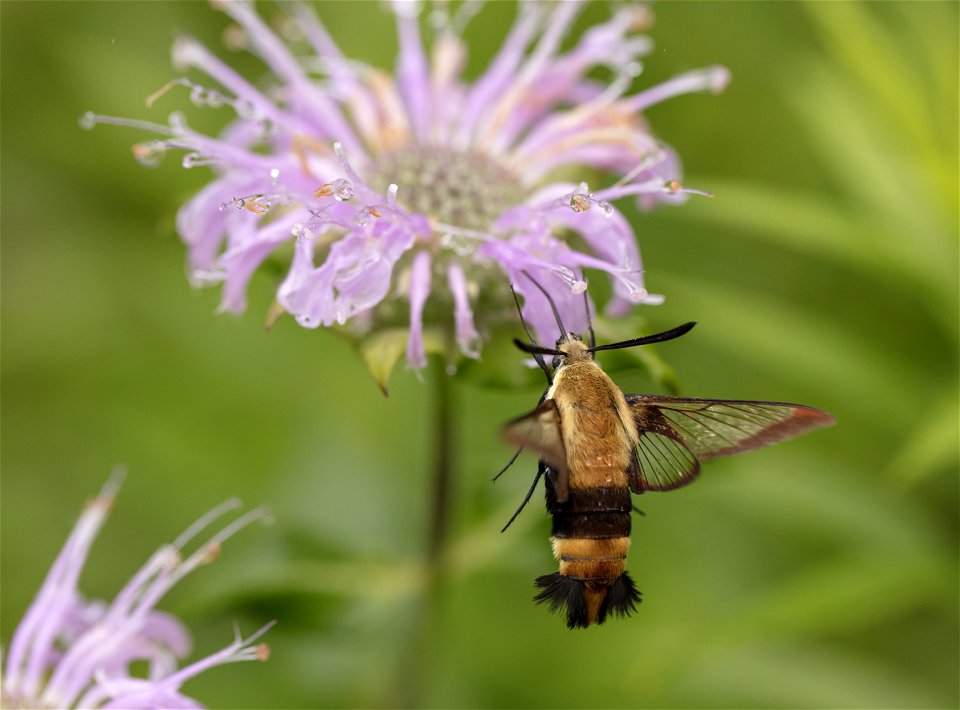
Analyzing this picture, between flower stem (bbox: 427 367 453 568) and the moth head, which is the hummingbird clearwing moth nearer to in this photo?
the moth head

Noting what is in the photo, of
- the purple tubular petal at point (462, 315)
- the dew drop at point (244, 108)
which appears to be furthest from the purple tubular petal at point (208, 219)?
the purple tubular petal at point (462, 315)

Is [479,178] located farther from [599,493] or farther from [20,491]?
[20,491]

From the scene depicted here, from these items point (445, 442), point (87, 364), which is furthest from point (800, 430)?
point (87, 364)

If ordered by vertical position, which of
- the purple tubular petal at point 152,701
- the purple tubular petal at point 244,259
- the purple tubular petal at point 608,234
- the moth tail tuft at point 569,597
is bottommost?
the purple tubular petal at point 152,701

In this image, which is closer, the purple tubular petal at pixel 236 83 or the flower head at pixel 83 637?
the flower head at pixel 83 637

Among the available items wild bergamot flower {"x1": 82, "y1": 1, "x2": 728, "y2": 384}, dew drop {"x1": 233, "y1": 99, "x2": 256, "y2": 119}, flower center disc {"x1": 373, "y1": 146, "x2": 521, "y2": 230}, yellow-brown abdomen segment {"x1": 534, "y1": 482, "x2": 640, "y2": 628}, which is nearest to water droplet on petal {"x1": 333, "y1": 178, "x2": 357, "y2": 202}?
wild bergamot flower {"x1": 82, "y1": 1, "x2": 728, "y2": 384}

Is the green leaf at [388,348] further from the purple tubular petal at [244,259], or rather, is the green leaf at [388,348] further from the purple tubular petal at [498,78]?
the purple tubular petal at [498,78]

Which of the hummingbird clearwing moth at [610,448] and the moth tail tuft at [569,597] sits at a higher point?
the hummingbird clearwing moth at [610,448]
